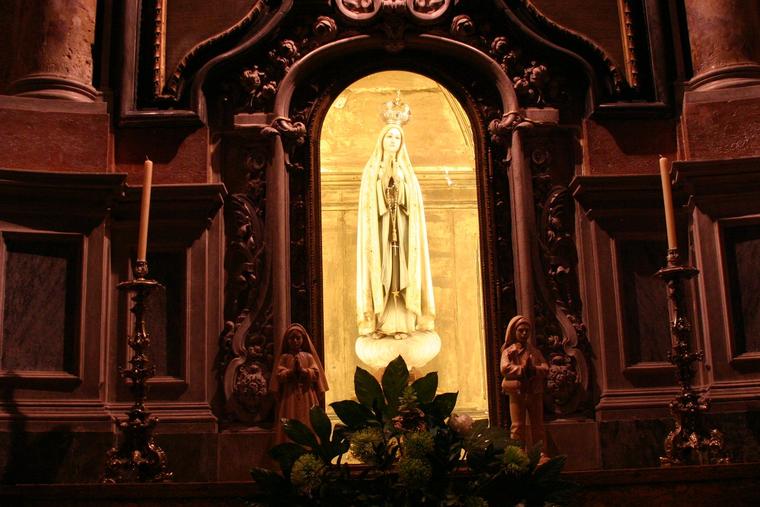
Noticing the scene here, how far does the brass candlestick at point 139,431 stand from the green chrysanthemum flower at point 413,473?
112 inches

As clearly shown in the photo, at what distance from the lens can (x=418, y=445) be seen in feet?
10.4

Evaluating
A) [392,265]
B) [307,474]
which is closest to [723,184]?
[392,265]

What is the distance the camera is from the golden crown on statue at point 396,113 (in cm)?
851

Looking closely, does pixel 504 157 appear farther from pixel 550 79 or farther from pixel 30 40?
pixel 30 40

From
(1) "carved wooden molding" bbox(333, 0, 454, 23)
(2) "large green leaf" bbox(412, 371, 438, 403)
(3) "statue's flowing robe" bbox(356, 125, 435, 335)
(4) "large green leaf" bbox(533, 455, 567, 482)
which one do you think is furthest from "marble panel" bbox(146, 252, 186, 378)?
(4) "large green leaf" bbox(533, 455, 567, 482)

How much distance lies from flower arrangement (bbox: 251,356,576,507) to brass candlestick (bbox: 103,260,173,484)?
8.27 ft

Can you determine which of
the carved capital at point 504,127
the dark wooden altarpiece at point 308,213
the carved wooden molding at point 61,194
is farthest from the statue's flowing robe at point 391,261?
the carved wooden molding at point 61,194

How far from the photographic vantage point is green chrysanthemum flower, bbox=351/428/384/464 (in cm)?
318

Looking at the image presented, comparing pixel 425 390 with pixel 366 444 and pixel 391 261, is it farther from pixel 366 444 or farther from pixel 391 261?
pixel 391 261

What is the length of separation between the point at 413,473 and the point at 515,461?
329 millimetres

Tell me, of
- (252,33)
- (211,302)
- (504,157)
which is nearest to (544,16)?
(504,157)

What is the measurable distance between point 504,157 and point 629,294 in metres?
1.29

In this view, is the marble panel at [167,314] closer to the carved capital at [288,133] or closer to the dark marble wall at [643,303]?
the carved capital at [288,133]

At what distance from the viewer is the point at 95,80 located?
7.73 metres
